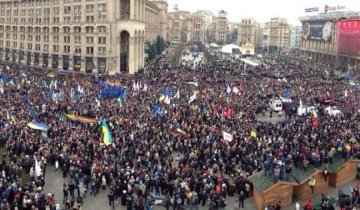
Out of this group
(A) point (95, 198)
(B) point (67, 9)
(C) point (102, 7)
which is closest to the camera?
(A) point (95, 198)

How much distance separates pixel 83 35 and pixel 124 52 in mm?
7513

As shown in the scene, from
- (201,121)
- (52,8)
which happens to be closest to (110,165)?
(201,121)

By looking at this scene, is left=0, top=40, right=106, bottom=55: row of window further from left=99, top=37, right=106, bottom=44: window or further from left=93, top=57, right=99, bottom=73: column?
left=93, top=57, right=99, bottom=73: column

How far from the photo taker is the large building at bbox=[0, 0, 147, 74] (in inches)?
3014

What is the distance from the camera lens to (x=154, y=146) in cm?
2725

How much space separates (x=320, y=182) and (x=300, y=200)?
1.66 meters

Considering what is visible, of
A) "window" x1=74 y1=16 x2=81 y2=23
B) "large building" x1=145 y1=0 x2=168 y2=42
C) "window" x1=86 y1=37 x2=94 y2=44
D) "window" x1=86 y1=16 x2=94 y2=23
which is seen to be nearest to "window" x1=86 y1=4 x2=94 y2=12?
"window" x1=86 y1=16 x2=94 y2=23

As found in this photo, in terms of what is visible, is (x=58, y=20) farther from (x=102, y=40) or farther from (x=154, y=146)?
(x=154, y=146)

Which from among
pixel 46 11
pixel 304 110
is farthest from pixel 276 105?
pixel 46 11

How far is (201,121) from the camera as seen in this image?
113 feet

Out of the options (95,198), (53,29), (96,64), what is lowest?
(95,198)

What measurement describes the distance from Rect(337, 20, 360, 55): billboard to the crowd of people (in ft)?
193

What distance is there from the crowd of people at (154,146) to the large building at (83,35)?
3197 centimetres

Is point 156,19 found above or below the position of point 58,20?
above
